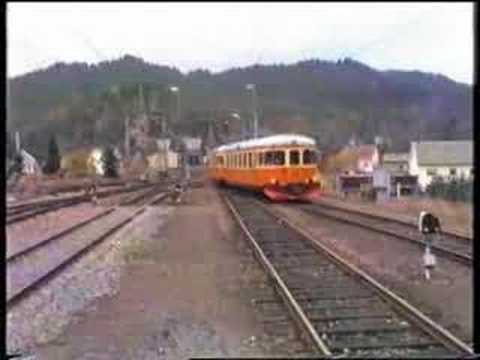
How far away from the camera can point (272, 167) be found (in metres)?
7.54

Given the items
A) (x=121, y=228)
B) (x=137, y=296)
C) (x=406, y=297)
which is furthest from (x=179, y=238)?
(x=406, y=297)

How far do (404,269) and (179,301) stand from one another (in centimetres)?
204

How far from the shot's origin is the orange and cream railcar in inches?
171

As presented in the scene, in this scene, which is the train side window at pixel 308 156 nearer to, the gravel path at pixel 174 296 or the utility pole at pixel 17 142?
the gravel path at pixel 174 296

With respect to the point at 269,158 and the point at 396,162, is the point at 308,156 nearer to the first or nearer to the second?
the point at 396,162

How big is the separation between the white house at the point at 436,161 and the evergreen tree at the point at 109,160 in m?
1.27

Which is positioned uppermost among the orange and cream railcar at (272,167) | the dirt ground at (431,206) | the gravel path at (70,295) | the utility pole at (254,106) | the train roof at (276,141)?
the utility pole at (254,106)

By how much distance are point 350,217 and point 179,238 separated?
192cm

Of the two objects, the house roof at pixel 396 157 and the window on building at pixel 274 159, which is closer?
the house roof at pixel 396 157

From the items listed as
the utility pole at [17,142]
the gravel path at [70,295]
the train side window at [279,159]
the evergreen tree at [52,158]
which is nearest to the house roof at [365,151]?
the evergreen tree at [52,158]

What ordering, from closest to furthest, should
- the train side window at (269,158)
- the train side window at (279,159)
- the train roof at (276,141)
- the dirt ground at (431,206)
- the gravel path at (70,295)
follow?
the train roof at (276,141)
the dirt ground at (431,206)
the gravel path at (70,295)
the train side window at (269,158)
the train side window at (279,159)

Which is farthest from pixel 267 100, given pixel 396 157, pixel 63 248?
pixel 63 248

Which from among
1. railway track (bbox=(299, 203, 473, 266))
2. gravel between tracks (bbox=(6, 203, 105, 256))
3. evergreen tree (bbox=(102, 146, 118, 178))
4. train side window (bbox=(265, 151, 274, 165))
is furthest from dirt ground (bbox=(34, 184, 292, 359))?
gravel between tracks (bbox=(6, 203, 105, 256))

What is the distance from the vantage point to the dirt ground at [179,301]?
3.89 meters
